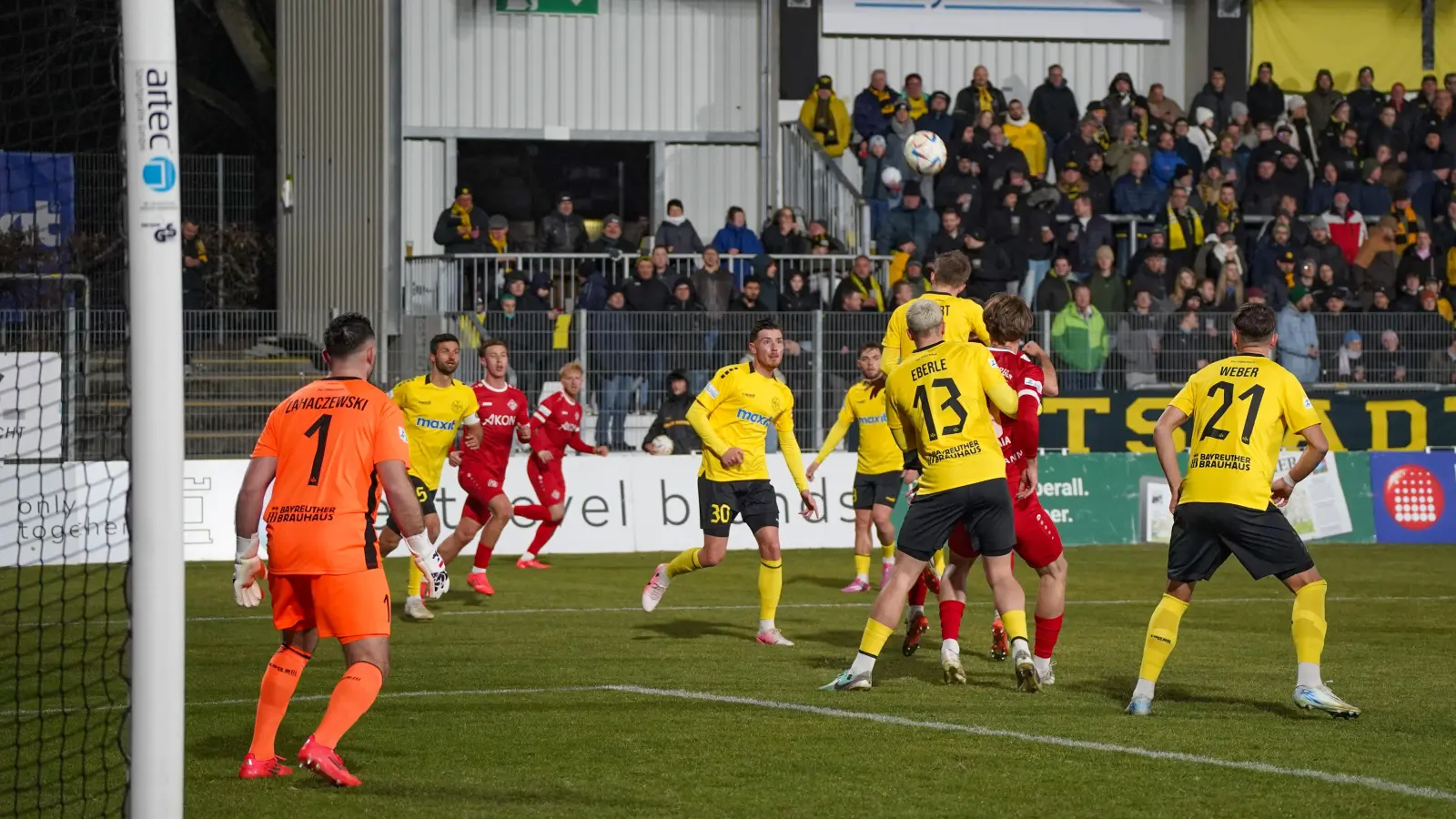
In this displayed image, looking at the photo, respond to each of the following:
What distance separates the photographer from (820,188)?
1043 inches

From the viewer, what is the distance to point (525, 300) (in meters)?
22.0

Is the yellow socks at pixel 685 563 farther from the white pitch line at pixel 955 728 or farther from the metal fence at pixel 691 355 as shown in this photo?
the metal fence at pixel 691 355

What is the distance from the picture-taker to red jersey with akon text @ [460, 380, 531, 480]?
50.4ft

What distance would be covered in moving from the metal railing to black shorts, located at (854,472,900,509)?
8.75m

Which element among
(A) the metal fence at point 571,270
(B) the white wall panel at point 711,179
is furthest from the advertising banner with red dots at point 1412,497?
(B) the white wall panel at point 711,179

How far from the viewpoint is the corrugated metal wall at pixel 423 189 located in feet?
90.5

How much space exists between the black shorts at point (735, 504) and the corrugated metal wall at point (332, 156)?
14352 mm

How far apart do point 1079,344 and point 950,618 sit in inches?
462

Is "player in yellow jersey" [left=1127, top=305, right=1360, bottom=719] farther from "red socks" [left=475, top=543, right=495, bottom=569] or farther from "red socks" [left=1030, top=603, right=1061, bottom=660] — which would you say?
"red socks" [left=475, top=543, right=495, bottom=569]

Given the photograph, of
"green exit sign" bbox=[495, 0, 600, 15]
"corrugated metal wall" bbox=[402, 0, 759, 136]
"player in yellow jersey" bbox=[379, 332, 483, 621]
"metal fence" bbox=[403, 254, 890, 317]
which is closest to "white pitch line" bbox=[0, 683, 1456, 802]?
"player in yellow jersey" bbox=[379, 332, 483, 621]

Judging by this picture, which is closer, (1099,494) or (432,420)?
(432,420)

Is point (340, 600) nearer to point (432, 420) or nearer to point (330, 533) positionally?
point (330, 533)

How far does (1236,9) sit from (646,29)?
9944 millimetres

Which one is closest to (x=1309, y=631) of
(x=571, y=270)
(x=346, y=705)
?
(x=346, y=705)
